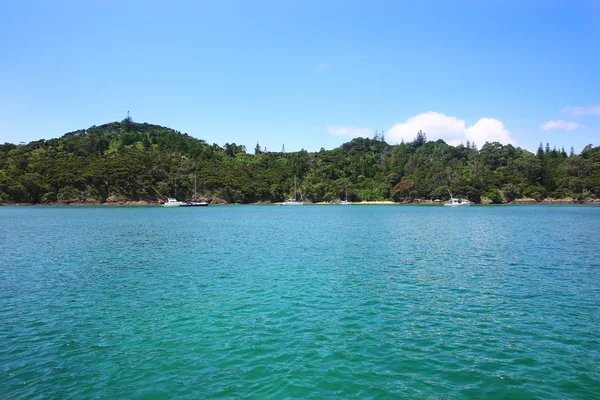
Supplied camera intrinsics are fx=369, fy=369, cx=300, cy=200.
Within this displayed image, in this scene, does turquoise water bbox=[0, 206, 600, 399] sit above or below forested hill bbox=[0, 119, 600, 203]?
below

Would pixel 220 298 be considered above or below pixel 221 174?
Result: below

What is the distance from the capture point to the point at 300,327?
14.3m

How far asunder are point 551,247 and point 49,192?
572 ft

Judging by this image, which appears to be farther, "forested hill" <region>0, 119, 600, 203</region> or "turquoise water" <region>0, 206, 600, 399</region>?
"forested hill" <region>0, 119, 600, 203</region>

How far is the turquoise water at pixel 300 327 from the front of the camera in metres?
10.1

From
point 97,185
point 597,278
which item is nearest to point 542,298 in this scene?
point 597,278

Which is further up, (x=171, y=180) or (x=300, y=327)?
(x=171, y=180)

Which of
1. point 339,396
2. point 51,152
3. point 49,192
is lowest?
point 339,396

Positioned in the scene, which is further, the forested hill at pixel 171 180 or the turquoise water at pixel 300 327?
the forested hill at pixel 171 180

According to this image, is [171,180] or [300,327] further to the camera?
[171,180]

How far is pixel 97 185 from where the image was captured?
15950cm

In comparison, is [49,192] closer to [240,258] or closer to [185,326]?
[240,258]

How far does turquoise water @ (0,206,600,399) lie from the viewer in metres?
10.1

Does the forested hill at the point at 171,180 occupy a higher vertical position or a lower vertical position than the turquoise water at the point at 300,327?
higher
